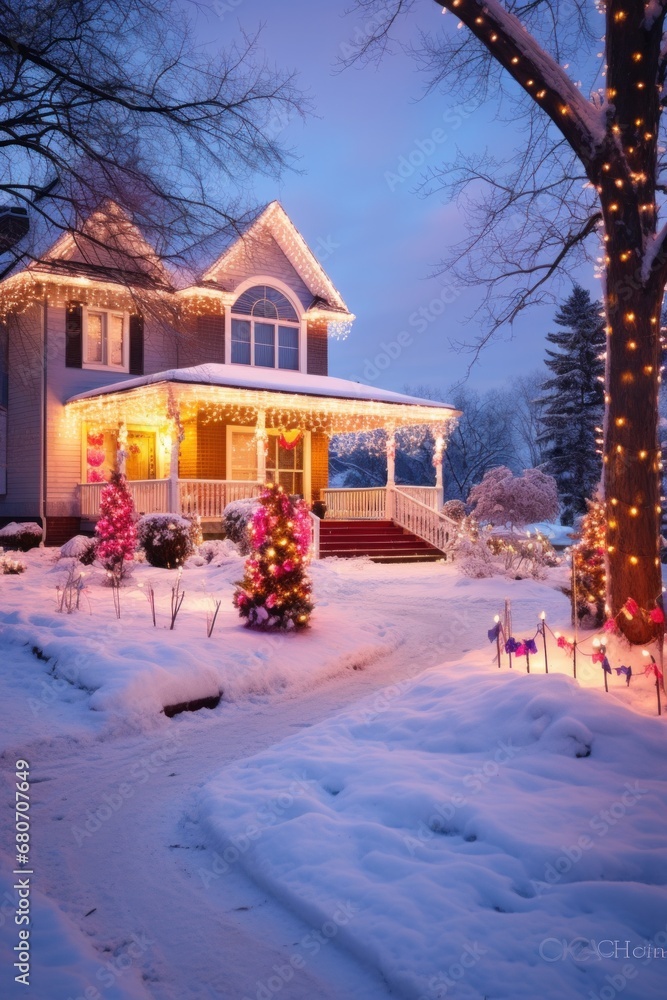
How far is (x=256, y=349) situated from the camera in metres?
22.0

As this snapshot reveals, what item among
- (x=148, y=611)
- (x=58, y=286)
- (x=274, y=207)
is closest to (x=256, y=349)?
(x=274, y=207)

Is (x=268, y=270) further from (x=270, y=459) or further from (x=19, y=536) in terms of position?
(x=19, y=536)

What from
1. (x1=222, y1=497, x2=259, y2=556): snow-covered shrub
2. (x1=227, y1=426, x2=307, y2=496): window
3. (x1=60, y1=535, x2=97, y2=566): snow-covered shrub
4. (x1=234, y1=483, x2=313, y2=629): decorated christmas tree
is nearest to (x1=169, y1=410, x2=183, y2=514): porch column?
(x1=222, y1=497, x2=259, y2=556): snow-covered shrub

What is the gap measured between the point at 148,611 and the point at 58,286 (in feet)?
41.2

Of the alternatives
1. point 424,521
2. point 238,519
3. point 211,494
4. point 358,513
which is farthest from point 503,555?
Answer: point 211,494

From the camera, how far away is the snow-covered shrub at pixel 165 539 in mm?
14789

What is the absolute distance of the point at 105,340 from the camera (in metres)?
20.0

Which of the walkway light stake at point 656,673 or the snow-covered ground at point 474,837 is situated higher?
the walkway light stake at point 656,673

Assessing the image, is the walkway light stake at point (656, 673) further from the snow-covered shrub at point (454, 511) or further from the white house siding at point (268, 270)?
the snow-covered shrub at point (454, 511)

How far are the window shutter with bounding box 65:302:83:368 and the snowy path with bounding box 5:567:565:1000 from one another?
46.8 ft

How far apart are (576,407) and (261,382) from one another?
18394 mm

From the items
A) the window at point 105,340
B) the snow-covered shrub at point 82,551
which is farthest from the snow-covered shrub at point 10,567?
the window at point 105,340

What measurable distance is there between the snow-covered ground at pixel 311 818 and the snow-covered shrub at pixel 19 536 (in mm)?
11204

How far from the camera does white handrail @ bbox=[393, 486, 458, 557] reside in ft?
63.0
